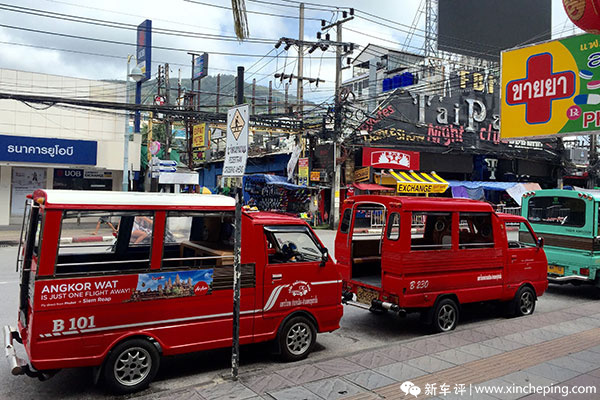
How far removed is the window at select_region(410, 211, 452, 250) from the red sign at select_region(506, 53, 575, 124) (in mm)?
2960

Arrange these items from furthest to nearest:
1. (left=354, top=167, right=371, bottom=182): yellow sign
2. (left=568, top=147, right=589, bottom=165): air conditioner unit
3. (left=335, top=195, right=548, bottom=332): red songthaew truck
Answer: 1. (left=568, top=147, right=589, bottom=165): air conditioner unit
2. (left=354, top=167, right=371, bottom=182): yellow sign
3. (left=335, top=195, right=548, bottom=332): red songthaew truck

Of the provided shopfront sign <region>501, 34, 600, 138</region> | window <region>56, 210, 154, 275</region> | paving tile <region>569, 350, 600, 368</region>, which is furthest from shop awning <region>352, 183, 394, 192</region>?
window <region>56, 210, 154, 275</region>

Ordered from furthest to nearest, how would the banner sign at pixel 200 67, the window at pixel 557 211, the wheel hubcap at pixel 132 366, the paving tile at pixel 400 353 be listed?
the banner sign at pixel 200 67
the window at pixel 557 211
the paving tile at pixel 400 353
the wheel hubcap at pixel 132 366

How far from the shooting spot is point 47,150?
22734 mm

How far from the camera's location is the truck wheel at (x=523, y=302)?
29.3 feet

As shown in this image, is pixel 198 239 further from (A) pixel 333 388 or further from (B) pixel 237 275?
(A) pixel 333 388

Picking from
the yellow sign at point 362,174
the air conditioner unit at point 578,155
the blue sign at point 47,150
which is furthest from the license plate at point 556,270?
the air conditioner unit at point 578,155

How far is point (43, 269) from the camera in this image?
15.7ft

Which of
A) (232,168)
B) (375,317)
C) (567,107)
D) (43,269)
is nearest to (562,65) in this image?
(567,107)

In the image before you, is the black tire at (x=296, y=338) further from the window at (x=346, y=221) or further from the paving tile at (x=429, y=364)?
the window at (x=346, y=221)

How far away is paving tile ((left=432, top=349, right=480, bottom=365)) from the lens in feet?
20.5

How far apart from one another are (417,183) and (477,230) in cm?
1969

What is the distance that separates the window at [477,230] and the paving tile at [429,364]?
8.86 ft

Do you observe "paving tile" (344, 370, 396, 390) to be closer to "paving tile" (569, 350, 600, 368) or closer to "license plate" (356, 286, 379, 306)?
"license plate" (356, 286, 379, 306)
